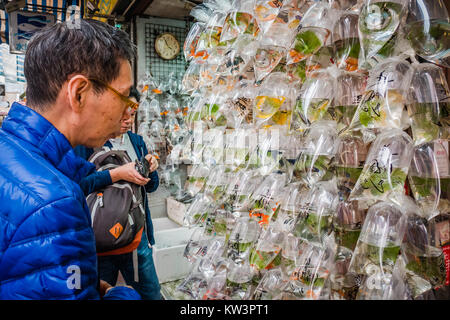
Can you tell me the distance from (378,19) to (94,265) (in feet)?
2.99

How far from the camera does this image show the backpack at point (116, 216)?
1.53 m

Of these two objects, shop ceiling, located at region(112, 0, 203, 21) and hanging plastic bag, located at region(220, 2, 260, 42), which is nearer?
hanging plastic bag, located at region(220, 2, 260, 42)

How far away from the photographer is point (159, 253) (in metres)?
2.48

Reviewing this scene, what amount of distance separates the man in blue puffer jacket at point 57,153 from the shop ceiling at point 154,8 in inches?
99.0

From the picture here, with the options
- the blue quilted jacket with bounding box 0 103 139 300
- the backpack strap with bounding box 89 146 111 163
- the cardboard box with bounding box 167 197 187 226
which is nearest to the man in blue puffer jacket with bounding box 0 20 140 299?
the blue quilted jacket with bounding box 0 103 139 300

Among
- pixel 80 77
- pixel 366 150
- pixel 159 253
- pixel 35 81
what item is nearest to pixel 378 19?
pixel 366 150

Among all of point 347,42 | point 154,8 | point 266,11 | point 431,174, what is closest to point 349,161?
point 431,174

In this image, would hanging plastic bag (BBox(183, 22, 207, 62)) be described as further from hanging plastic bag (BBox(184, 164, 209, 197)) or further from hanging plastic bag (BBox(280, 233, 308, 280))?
hanging plastic bag (BBox(280, 233, 308, 280))

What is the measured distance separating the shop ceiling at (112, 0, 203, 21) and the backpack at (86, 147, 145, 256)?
211cm

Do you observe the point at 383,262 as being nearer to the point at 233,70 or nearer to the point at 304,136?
the point at 304,136

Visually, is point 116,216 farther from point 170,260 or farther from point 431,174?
point 431,174

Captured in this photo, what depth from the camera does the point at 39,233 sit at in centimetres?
62

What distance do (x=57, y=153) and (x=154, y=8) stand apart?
3.07 m

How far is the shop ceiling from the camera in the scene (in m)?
3.07
